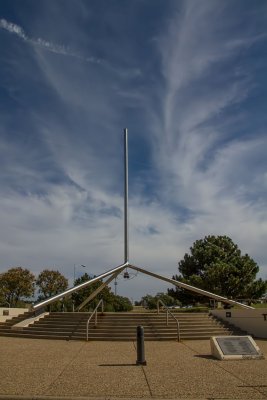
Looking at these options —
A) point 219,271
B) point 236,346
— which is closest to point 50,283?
point 219,271

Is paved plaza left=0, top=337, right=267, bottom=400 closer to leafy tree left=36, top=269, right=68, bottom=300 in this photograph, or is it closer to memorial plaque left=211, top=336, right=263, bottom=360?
memorial plaque left=211, top=336, right=263, bottom=360

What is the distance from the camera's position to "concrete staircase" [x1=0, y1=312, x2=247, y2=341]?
14.7m

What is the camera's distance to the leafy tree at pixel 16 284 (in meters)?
40.5

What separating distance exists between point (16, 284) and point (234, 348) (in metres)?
35.4

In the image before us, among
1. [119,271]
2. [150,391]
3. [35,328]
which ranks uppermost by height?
[119,271]

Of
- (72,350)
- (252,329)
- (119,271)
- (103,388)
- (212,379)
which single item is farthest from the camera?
(119,271)

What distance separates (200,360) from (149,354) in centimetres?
169

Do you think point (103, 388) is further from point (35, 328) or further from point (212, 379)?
point (35, 328)

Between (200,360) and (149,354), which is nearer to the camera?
(200,360)

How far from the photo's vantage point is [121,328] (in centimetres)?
1538

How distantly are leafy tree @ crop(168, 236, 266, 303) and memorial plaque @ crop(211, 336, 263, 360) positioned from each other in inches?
865

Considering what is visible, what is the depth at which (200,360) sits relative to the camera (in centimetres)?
883

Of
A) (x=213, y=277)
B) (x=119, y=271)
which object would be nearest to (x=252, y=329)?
(x=119, y=271)

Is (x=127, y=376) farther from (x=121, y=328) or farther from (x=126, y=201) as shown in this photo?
(x=126, y=201)
